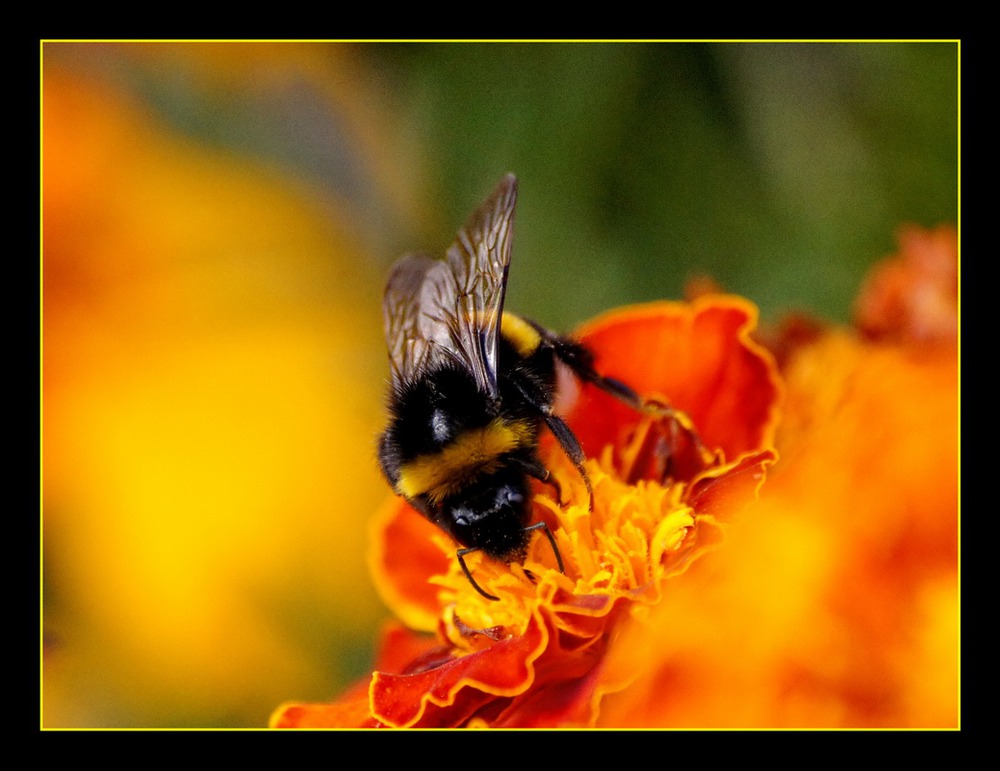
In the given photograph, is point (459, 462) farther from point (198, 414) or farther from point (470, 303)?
point (198, 414)

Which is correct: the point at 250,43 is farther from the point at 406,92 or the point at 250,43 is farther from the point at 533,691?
the point at 533,691

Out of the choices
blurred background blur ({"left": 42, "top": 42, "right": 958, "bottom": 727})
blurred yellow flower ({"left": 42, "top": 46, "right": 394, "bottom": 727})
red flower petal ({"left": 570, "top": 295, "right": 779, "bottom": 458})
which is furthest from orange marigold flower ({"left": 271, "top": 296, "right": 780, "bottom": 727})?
blurred yellow flower ({"left": 42, "top": 46, "right": 394, "bottom": 727})

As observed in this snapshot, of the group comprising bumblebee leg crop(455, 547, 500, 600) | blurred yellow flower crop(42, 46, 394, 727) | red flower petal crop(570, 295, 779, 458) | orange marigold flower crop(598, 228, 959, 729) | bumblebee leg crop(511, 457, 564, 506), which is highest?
blurred yellow flower crop(42, 46, 394, 727)

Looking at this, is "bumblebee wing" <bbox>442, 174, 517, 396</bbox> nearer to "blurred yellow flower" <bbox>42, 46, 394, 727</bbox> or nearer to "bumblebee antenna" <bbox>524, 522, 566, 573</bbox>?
"bumblebee antenna" <bbox>524, 522, 566, 573</bbox>

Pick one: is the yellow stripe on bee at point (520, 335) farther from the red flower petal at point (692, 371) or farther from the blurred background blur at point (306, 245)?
the blurred background blur at point (306, 245)

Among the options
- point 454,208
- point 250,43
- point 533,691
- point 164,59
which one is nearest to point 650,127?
point 454,208

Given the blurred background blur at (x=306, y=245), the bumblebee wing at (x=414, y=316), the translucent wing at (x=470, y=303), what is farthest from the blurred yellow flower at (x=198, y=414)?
the translucent wing at (x=470, y=303)
